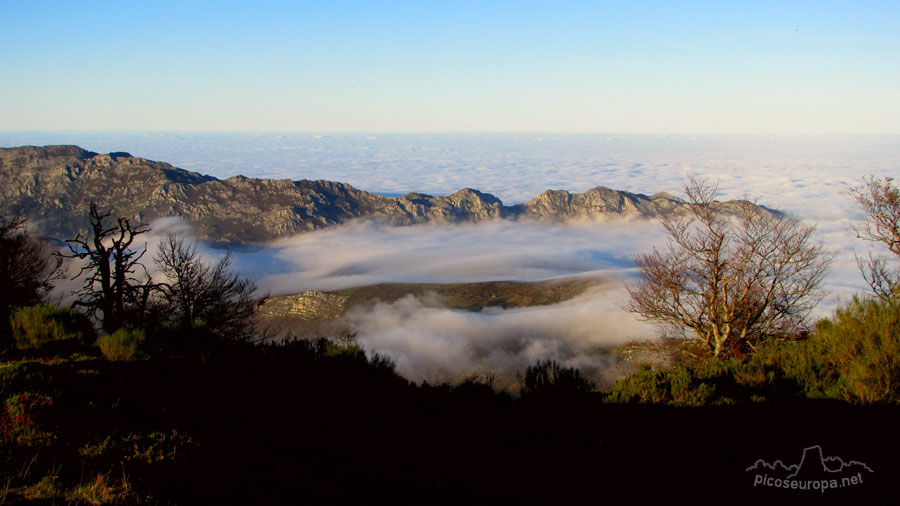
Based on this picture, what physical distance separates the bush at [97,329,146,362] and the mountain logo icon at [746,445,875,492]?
15.1 m

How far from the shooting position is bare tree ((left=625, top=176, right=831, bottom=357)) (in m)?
17.9

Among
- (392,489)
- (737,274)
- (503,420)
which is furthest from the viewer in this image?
(737,274)

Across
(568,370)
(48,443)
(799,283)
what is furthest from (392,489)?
(799,283)

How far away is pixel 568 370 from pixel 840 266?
535ft

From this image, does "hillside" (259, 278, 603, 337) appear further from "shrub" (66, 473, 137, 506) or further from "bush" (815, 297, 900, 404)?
Result: "shrub" (66, 473, 137, 506)

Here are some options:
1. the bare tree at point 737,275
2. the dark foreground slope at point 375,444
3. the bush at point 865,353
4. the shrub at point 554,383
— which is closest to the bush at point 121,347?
the dark foreground slope at point 375,444

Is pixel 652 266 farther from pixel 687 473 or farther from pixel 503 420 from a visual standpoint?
pixel 687 473

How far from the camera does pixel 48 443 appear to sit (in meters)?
6.77

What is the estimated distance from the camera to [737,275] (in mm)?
18562

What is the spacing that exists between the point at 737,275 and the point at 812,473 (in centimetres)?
1130

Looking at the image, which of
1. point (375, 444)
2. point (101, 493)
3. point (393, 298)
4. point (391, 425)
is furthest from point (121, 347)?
point (393, 298)

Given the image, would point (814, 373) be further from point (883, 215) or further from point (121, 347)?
point (121, 347)
